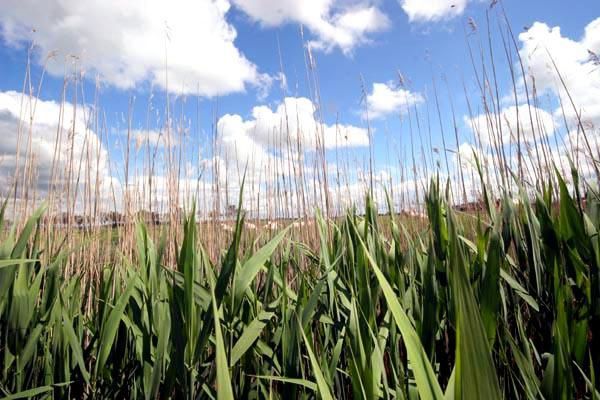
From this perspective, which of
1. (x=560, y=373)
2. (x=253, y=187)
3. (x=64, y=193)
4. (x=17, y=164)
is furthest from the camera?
(x=253, y=187)

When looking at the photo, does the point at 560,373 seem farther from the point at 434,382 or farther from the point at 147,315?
the point at 147,315

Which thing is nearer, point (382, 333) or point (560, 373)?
point (560, 373)

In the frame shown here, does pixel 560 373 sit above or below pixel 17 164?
below

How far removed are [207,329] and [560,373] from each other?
527mm

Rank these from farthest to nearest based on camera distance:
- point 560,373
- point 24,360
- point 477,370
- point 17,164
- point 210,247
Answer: point 210,247
point 17,164
point 24,360
point 560,373
point 477,370

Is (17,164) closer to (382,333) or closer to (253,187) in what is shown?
(253,187)

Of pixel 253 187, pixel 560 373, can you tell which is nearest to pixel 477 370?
pixel 560 373

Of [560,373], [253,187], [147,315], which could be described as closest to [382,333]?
[560,373]

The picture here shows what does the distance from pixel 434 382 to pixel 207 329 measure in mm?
380

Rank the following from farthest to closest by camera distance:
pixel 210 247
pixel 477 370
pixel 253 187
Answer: pixel 253 187
pixel 210 247
pixel 477 370

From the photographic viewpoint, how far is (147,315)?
792mm

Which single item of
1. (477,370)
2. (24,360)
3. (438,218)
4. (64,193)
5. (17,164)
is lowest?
(24,360)

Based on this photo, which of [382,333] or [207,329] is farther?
[382,333]

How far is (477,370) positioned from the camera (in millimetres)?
289
